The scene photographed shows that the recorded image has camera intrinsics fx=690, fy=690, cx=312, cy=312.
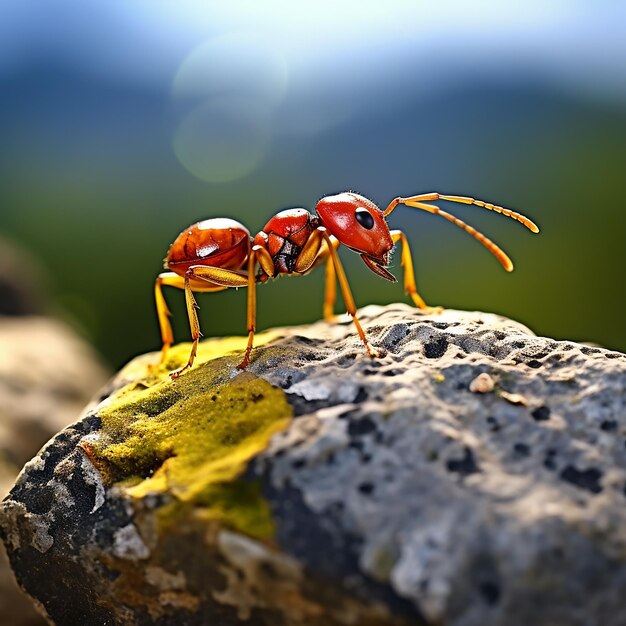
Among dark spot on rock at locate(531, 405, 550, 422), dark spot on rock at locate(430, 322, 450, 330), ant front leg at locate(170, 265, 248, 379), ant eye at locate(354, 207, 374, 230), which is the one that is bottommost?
dark spot on rock at locate(531, 405, 550, 422)

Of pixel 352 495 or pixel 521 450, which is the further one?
pixel 521 450

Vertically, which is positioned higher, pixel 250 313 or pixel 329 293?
pixel 250 313

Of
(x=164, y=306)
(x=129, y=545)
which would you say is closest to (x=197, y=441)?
(x=129, y=545)

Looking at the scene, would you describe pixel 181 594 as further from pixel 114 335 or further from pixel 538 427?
pixel 114 335

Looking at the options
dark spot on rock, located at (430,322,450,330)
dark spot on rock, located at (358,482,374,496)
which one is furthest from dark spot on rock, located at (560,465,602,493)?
dark spot on rock, located at (430,322,450,330)

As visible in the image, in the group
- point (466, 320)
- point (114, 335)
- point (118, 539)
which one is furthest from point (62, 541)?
point (114, 335)

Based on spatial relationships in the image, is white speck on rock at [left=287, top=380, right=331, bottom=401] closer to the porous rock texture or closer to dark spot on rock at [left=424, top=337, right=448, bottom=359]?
the porous rock texture

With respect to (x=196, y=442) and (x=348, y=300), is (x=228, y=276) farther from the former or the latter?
(x=196, y=442)

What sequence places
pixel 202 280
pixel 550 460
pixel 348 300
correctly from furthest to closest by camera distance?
pixel 202 280 → pixel 348 300 → pixel 550 460
